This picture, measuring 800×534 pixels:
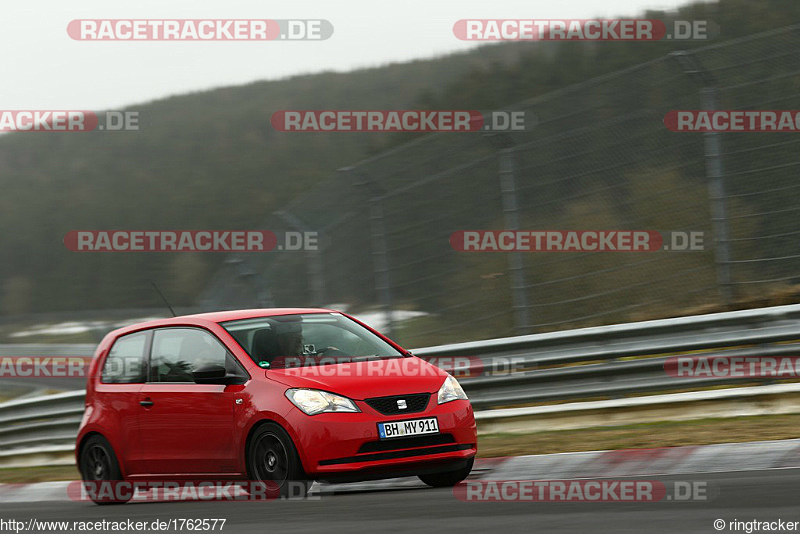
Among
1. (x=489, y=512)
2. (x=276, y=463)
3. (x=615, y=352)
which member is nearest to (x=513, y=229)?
(x=615, y=352)

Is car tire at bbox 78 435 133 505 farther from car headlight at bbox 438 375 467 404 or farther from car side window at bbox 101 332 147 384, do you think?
car headlight at bbox 438 375 467 404

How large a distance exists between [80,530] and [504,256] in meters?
6.79

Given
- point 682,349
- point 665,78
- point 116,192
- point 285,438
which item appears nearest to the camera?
point 285,438

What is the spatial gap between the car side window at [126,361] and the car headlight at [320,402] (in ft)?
6.07

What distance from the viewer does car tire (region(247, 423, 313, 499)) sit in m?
7.06

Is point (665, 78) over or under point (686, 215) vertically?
over

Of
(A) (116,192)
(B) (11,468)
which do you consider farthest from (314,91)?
(B) (11,468)

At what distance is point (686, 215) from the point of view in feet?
35.4

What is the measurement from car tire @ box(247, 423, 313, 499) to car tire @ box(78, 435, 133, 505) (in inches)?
64.2

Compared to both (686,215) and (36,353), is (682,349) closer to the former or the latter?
(686,215)

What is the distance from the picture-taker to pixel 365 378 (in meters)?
7.36

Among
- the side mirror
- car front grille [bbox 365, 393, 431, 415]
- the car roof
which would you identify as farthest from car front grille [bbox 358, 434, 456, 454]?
Result: the car roof

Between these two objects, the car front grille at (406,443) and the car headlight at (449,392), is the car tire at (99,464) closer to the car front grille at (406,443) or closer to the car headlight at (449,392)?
the car front grille at (406,443)

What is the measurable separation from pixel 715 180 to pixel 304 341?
4.13 metres
